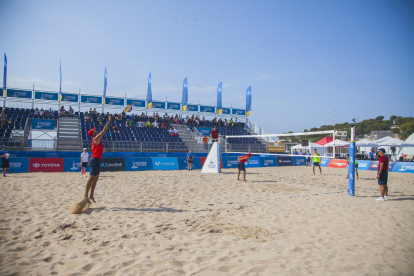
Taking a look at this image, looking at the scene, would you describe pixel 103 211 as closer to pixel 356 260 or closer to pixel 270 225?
pixel 270 225

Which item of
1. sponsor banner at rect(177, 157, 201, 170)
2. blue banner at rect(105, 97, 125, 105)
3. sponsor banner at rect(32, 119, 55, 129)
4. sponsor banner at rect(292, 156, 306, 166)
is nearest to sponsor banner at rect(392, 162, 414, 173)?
sponsor banner at rect(292, 156, 306, 166)

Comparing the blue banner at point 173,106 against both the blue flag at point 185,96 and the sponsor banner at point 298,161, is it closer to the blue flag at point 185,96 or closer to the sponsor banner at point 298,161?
the blue flag at point 185,96

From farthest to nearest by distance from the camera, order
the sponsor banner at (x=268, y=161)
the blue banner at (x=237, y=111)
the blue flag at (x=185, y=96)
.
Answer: the blue banner at (x=237, y=111) < the blue flag at (x=185, y=96) < the sponsor banner at (x=268, y=161)

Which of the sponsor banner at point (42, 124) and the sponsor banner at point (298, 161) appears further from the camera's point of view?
the sponsor banner at point (298, 161)

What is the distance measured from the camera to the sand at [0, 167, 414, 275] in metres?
3.03

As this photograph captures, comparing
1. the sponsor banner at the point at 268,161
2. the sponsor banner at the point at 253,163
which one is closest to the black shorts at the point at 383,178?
the sponsor banner at the point at 253,163

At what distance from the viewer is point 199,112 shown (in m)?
Result: 28.4

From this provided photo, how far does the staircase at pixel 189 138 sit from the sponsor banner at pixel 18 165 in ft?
37.2

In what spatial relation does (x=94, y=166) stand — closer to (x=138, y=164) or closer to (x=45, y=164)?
(x=138, y=164)

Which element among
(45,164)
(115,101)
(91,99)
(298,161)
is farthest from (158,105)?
(298,161)

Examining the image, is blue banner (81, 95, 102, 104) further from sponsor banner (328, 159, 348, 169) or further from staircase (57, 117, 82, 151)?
sponsor banner (328, 159, 348, 169)

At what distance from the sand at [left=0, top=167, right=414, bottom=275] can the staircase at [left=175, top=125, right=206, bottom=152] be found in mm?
13975

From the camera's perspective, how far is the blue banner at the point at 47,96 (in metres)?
21.7

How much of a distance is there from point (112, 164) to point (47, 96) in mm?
13011
